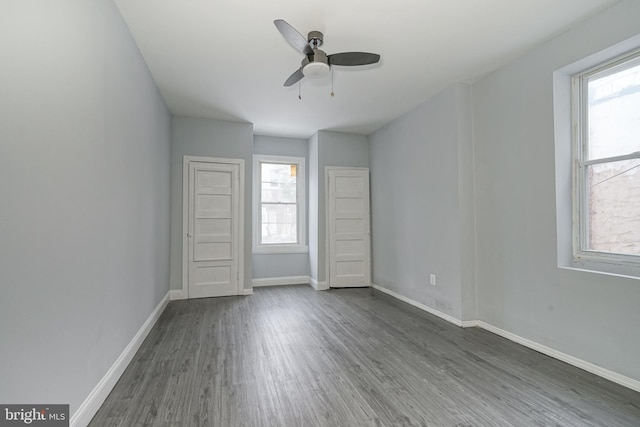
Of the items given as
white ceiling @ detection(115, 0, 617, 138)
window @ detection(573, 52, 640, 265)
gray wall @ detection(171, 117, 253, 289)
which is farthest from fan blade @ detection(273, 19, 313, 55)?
gray wall @ detection(171, 117, 253, 289)

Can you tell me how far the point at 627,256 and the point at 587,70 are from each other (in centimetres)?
155

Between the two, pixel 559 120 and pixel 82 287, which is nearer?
pixel 82 287

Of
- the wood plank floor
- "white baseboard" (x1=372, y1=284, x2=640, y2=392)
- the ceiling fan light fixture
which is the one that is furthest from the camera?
the ceiling fan light fixture

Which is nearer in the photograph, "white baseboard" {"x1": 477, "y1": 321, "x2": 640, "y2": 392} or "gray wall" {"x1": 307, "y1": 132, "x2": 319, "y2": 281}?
"white baseboard" {"x1": 477, "y1": 321, "x2": 640, "y2": 392}

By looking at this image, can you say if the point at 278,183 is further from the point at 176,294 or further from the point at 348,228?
the point at 176,294

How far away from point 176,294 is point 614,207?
5115mm

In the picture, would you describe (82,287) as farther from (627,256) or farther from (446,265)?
(627,256)

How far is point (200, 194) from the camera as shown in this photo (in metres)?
4.79

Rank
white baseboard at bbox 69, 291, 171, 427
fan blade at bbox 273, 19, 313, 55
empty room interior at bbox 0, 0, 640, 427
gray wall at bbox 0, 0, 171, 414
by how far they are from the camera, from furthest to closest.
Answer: fan blade at bbox 273, 19, 313, 55 < white baseboard at bbox 69, 291, 171, 427 < empty room interior at bbox 0, 0, 640, 427 < gray wall at bbox 0, 0, 171, 414

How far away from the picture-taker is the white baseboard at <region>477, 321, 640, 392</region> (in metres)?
2.15

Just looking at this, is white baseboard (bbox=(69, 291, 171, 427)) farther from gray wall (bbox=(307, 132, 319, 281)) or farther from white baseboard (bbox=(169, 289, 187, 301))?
gray wall (bbox=(307, 132, 319, 281))

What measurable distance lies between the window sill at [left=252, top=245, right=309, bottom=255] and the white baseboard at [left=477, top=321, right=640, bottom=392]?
326 cm

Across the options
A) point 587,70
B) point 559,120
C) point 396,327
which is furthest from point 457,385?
point 587,70

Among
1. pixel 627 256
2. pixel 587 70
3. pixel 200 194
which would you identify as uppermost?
pixel 587 70
